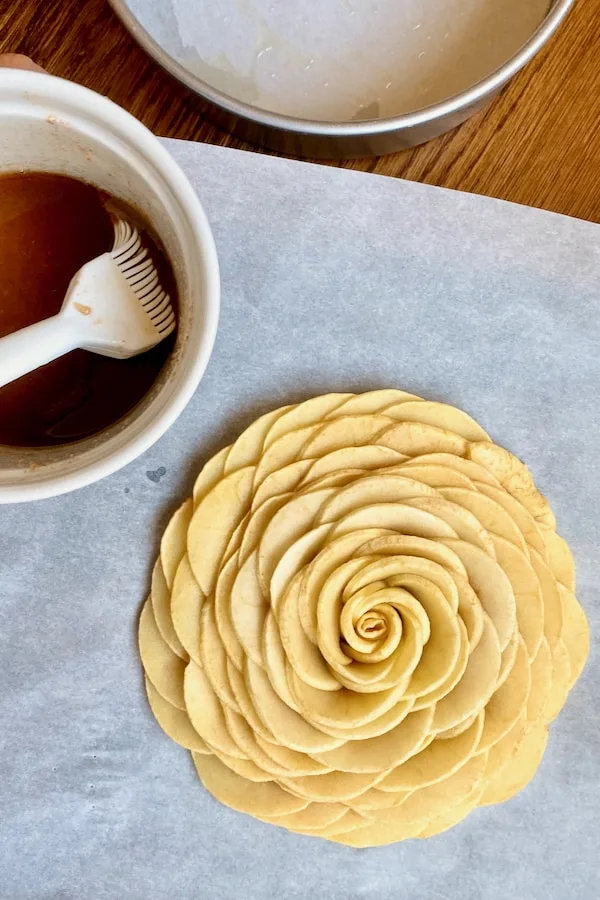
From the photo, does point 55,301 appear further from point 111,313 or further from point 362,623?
point 362,623

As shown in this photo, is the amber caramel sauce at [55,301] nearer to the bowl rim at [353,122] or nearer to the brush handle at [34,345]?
the brush handle at [34,345]

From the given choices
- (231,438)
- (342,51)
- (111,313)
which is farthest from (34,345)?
(342,51)

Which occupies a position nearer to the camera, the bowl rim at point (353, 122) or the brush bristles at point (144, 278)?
the brush bristles at point (144, 278)

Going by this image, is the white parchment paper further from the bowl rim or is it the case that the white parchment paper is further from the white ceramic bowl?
the white ceramic bowl

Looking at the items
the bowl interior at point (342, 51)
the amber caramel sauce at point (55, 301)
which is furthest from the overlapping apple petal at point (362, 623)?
the bowl interior at point (342, 51)

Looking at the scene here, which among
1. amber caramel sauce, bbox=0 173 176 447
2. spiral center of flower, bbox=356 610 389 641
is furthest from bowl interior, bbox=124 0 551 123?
spiral center of flower, bbox=356 610 389 641
